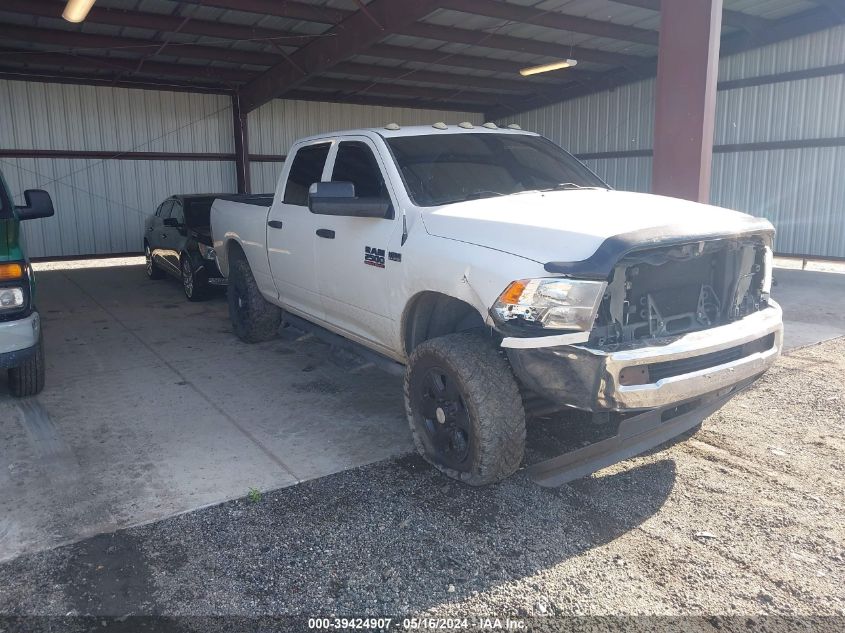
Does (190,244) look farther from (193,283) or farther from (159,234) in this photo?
(159,234)

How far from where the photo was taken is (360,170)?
4719mm

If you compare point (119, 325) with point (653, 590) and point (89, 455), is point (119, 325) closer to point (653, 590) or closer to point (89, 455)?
point (89, 455)

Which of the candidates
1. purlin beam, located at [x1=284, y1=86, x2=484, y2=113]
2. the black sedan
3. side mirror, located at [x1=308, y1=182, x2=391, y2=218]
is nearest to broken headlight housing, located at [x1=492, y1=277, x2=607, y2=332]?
side mirror, located at [x1=308, y1=182, x2=391, y2=218]

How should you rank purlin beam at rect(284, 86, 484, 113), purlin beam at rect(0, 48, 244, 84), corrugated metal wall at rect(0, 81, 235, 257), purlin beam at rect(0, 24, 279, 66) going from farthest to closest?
purlin beam at rect(284, 86, 484, 113) → corrugated metal wall at rect(0, 81, 235, 257) → purlin beam at rect(0, 48, 244, 84) → purlin beam at rect(0, 24, 279, 66)

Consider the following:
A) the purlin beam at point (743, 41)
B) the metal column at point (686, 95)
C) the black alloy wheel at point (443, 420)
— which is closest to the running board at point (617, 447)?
the black alloy wheel at point (443, 420)

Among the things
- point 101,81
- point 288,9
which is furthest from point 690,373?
point 101,81

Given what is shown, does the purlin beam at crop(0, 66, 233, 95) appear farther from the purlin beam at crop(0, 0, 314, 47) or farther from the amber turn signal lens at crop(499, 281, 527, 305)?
the amber turn signal lens at crop(499, 281, 527, 305)

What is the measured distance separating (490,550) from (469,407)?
2.25ft

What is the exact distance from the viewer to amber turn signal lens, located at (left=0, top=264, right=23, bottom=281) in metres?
4.60

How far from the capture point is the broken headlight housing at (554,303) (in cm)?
307

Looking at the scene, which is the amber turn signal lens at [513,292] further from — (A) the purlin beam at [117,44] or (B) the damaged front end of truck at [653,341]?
(A) the purlin beam at [117,44]

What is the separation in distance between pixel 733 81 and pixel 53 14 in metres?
12.7

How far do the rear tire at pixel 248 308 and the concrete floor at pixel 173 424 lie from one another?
171 mm

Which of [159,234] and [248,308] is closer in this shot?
[248,308]
